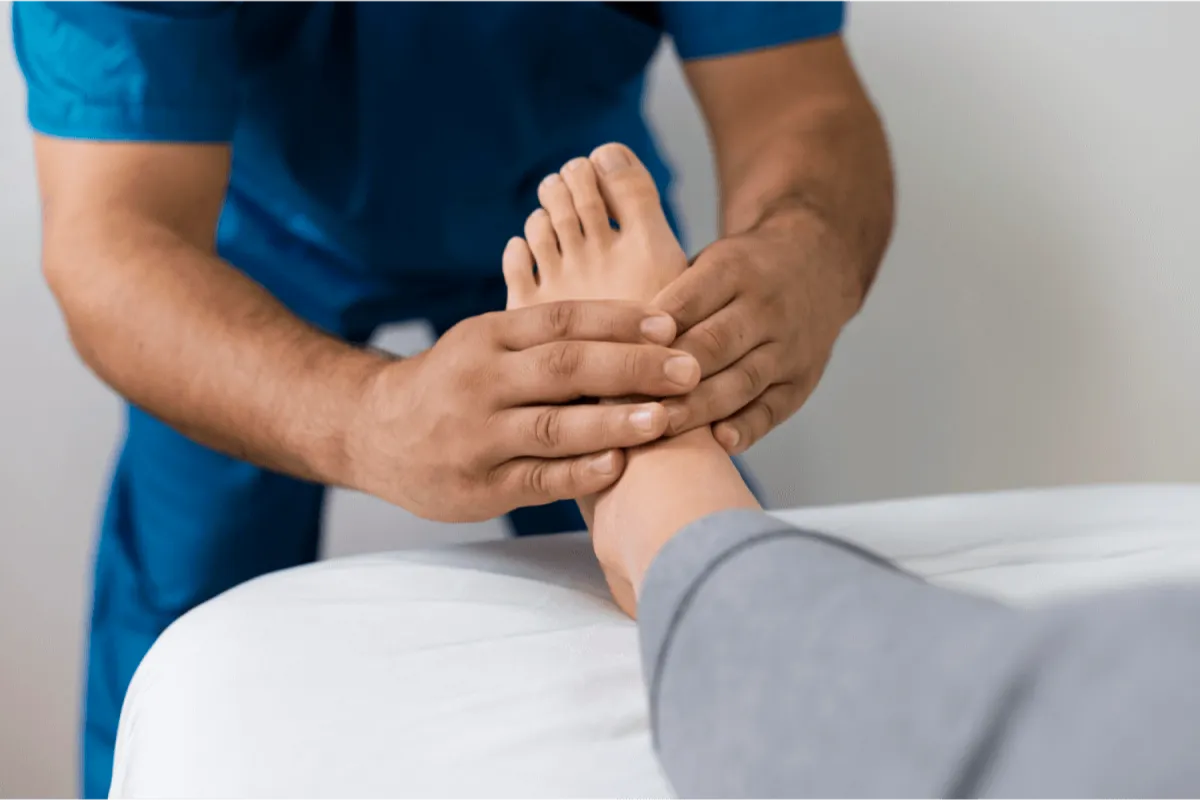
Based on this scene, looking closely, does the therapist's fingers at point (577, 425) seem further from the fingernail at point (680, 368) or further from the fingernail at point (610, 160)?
the fingernail at point (610, 160)

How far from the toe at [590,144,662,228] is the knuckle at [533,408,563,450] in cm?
20

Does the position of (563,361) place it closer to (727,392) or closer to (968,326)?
(727,392)

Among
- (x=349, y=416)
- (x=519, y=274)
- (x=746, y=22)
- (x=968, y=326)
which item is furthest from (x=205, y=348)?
(x=968, y=326)

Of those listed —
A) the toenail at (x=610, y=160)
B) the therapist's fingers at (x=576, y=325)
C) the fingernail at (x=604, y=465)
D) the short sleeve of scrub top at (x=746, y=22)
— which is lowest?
the fingernail at (x=604, y=465)

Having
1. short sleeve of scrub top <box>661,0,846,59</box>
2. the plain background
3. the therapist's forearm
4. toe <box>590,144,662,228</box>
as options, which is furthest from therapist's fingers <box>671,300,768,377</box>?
the plain background

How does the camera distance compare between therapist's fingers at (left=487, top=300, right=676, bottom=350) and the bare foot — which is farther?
the bare foot

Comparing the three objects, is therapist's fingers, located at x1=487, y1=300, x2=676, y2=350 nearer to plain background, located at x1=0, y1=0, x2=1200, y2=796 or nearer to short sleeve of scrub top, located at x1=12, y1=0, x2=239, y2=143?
short sleeve of scrub top, located at x1=12, y1=0, x2=239, y2=143

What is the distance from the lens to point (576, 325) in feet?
2.38

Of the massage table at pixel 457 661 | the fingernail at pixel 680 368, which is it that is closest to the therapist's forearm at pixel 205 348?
the massage table at pixel 457 661

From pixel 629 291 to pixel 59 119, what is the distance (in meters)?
0.47

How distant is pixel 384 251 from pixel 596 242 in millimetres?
305

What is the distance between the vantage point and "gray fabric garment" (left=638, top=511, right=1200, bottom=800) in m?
0.37

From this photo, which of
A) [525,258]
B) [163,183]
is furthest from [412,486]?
[163,183]

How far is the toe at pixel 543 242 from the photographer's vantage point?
2.77 feet
